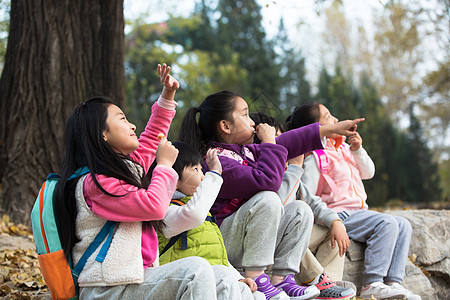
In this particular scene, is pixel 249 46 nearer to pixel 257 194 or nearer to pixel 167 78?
pixel 167 78

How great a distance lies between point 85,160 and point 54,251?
0.41m

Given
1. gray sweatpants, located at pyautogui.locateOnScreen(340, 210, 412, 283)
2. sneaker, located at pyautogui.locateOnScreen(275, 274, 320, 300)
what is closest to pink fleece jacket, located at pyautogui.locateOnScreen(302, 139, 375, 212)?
gray sweatpants, located at pyautogui.locateOnScreen(340, 210, 412, 283)

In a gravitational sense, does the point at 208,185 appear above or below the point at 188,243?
above

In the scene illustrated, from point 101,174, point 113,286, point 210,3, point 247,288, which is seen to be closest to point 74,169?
point 101,174

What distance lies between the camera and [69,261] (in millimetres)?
2098

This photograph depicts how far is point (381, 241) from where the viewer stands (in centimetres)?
327

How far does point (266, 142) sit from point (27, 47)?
2.97 m

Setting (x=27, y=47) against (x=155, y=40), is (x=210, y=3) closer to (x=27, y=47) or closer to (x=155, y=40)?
(x=155, y=40)

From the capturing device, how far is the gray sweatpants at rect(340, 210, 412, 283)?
10.6 ft

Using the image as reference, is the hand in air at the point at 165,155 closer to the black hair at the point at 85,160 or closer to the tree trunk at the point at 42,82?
the black hair at the point at 85,160

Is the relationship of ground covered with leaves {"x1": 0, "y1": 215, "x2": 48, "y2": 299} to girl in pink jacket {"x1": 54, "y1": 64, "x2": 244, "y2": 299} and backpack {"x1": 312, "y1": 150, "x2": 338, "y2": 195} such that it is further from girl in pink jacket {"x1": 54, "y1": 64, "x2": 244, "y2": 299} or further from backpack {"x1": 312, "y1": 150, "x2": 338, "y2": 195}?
backpack {"x1": 312, "y1": 150, "x2": 338, "y2": 195}

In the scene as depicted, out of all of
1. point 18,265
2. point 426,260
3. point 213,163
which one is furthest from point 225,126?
point 426,260

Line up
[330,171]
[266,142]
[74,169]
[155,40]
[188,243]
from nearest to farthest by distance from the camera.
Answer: [74,169]
[188,243]
[266,142]
[330,171]
[155,40]

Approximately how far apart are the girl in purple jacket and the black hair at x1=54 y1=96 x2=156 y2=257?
2.07 ft
